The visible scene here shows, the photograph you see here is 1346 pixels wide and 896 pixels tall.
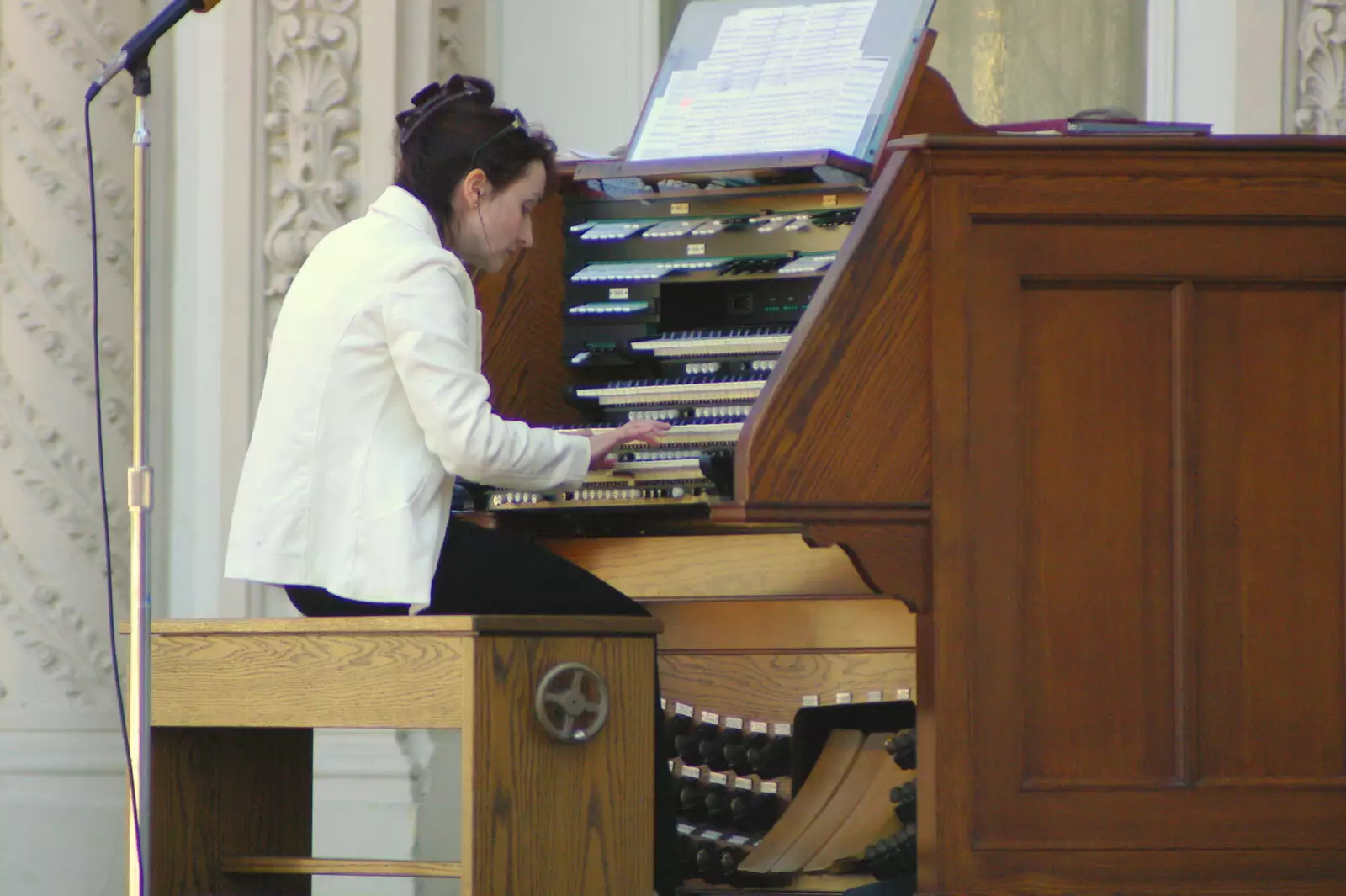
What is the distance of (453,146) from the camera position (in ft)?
10.1

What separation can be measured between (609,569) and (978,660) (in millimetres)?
1048

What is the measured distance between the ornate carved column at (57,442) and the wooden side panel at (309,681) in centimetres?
149

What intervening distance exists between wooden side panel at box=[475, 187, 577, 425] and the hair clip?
0.48 metres

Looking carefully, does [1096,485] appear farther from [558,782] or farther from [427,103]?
[427,103]

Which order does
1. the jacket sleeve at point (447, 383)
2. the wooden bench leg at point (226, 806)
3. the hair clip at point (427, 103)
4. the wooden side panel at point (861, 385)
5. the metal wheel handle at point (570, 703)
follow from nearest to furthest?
the wooden side panel at point (861, 385) < the metal wheel handle at point (570, 703) < the jacket sleeve at point (447, 383) < the wooden bench leg at point (226, 806) < the hair clip at point (427, 103)

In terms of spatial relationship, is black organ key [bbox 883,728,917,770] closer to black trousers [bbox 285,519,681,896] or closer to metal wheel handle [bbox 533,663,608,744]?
black trousers [bbox 285,519,681,896]

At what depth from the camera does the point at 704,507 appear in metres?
3.28

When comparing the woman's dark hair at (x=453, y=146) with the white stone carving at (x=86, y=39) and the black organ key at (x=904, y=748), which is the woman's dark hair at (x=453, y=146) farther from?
the white stone carving at (x=86, y=39)

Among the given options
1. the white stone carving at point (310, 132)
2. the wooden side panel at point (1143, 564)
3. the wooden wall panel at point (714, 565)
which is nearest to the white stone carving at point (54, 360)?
the white stone carving at point (310, 132)

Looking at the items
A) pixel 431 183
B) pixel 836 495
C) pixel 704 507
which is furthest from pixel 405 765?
pixel 836 495

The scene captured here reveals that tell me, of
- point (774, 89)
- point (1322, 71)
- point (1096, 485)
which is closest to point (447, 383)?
point (1096, 485)

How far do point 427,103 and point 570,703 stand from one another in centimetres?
103

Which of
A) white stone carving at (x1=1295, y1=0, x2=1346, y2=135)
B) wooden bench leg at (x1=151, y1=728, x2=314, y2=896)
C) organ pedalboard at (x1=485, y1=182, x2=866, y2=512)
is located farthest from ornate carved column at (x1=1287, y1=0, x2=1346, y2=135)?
wooden bench leg at (x1=151, y1=728, x2=314, y2=896)

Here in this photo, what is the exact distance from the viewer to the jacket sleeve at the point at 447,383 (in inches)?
112
